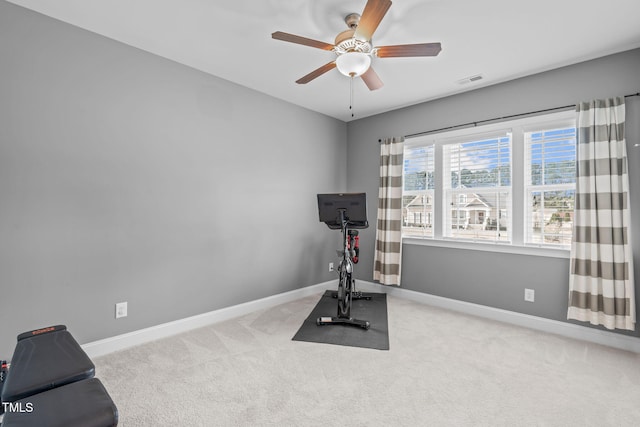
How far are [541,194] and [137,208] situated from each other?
3888 mm

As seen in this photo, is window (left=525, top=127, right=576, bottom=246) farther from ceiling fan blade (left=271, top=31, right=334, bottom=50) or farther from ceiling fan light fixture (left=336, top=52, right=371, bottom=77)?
ceiling fan blade (left=271, top=31, right=334, bottom=50)

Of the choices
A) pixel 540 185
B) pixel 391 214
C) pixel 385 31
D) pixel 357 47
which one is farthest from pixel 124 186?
pixel 540 185

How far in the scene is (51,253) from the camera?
2.34 m

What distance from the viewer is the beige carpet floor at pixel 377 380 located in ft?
6.07

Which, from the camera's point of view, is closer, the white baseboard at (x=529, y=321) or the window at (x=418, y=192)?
the white baseboard at (x=529, y=321)

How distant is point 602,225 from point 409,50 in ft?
7.56

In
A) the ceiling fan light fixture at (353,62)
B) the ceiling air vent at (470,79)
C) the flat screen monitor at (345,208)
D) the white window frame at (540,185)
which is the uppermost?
the ceiling air vent at (470,79)

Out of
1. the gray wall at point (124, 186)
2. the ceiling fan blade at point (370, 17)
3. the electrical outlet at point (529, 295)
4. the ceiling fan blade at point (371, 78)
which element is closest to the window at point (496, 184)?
the electrical outlet at point (529, 295)

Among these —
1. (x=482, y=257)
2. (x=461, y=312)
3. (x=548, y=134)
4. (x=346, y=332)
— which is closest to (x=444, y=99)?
(x=548, y=134)

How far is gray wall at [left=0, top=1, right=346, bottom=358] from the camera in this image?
222 cm

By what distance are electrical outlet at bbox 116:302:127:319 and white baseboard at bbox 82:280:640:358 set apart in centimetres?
17

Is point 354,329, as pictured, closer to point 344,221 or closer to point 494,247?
point 344,221

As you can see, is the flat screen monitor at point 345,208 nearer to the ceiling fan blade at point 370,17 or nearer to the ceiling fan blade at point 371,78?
the ceiling fan blade at point 371,78

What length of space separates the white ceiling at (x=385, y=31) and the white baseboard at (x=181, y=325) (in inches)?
97.9
